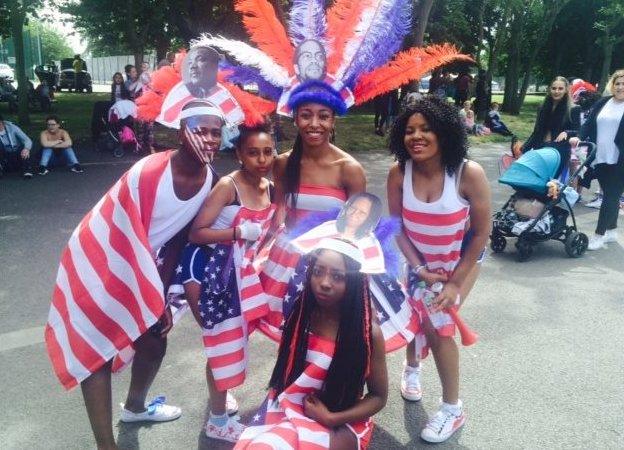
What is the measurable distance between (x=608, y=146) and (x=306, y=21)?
4.32 meters

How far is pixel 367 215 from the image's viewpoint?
7.38 feet

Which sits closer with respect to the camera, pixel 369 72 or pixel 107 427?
pixel 107 427

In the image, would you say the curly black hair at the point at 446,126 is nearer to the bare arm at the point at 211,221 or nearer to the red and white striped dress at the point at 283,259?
the red and white striped dress at the point at 283,259

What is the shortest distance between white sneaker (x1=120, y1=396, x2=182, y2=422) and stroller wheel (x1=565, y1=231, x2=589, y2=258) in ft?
14.6

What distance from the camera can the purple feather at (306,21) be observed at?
2.71m

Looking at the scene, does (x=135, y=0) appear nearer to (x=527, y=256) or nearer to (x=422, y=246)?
(x=527, y=256)

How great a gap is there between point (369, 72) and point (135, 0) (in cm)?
1525

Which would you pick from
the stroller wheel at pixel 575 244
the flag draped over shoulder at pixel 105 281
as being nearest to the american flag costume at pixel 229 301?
the flag draped over shoulder at pixel 105 281

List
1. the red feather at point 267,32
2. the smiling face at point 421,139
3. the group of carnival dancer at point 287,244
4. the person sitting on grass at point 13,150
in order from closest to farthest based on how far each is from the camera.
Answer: the group of carnival dancer at point 287,244 → the smiling face at point 421,139 → the red feather at point 267,32 → the person sitting on grass at point 13,150

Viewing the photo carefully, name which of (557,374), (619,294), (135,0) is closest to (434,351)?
(557,374)

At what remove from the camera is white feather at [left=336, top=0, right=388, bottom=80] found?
2.64 m

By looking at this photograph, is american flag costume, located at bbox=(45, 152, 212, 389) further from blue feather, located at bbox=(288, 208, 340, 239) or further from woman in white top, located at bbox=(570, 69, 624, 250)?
woman in white top, located at bbox=(570, 69, 624, 250)

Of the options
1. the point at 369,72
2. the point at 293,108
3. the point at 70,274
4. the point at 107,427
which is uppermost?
the point at 369,72

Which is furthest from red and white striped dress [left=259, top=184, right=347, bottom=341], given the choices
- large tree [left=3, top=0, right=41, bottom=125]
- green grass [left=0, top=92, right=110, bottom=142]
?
large tree [left=3, top=0, right=41, bottom=125]
